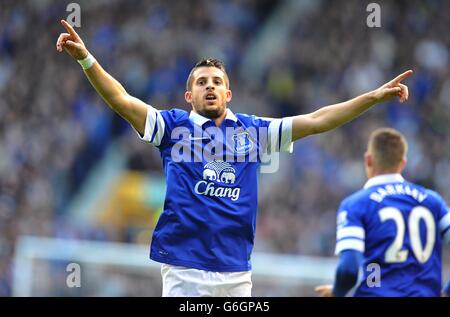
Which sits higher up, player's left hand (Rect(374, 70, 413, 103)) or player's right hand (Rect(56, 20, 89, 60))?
player's right hand (Rect(56, 20, 89, 60))

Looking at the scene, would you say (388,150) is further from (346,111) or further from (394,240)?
(394,240)

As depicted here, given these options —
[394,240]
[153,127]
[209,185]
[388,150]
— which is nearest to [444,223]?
[394,240]

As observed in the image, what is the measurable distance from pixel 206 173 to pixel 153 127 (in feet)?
1.37

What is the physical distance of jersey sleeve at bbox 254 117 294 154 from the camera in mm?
5918

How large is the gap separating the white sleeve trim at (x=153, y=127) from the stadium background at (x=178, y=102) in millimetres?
5859

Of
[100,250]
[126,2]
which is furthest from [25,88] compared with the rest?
[100,250]

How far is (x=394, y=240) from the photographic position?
540 cm

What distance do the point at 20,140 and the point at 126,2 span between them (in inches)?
152

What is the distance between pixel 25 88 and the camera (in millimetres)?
→ 16422

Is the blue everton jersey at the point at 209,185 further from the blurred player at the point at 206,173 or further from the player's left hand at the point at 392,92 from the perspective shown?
the player's left hand at the point at 392,92

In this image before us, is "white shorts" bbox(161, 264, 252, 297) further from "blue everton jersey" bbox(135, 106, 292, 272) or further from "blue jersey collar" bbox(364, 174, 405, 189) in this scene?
"blue jersey collar" bbox(364, 174, 405, 189)

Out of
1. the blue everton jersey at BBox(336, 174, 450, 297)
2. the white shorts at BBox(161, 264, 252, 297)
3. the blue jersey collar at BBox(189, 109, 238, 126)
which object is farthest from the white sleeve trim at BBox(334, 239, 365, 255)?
the blue jersey collar at BBox(189, 109, 238, 126)
